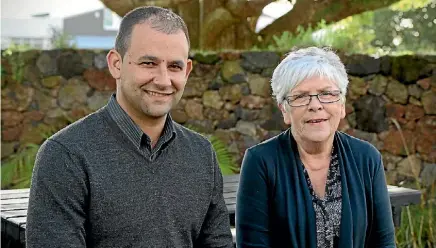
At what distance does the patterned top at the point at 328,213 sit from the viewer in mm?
2455

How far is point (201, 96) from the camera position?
662 centimetres

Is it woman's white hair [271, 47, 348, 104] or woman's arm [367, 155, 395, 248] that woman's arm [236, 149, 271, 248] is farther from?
woman's arm [367, 155, 395, 248]

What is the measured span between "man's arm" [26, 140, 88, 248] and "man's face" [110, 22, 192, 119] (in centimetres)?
24

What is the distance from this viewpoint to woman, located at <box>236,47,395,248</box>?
2.42 meters

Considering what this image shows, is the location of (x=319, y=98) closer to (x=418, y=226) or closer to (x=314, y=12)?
(x=418, y=226)

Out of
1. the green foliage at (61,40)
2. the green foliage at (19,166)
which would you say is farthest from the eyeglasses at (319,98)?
the green foliage at (61,40)

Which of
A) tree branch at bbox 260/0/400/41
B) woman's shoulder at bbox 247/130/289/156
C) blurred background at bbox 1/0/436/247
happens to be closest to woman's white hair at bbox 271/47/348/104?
woman's shoulder at bbox 247/130/289/156

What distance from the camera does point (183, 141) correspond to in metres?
2.12

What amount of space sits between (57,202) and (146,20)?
20.6 inches

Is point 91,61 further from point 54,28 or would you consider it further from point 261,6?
point 261,6

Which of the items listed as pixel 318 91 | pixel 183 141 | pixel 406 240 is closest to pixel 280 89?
pixel 318 91

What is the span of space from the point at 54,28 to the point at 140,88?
5723mm

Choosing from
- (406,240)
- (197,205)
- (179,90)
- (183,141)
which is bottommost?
(406,240)

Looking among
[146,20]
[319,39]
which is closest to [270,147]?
[146,20]
